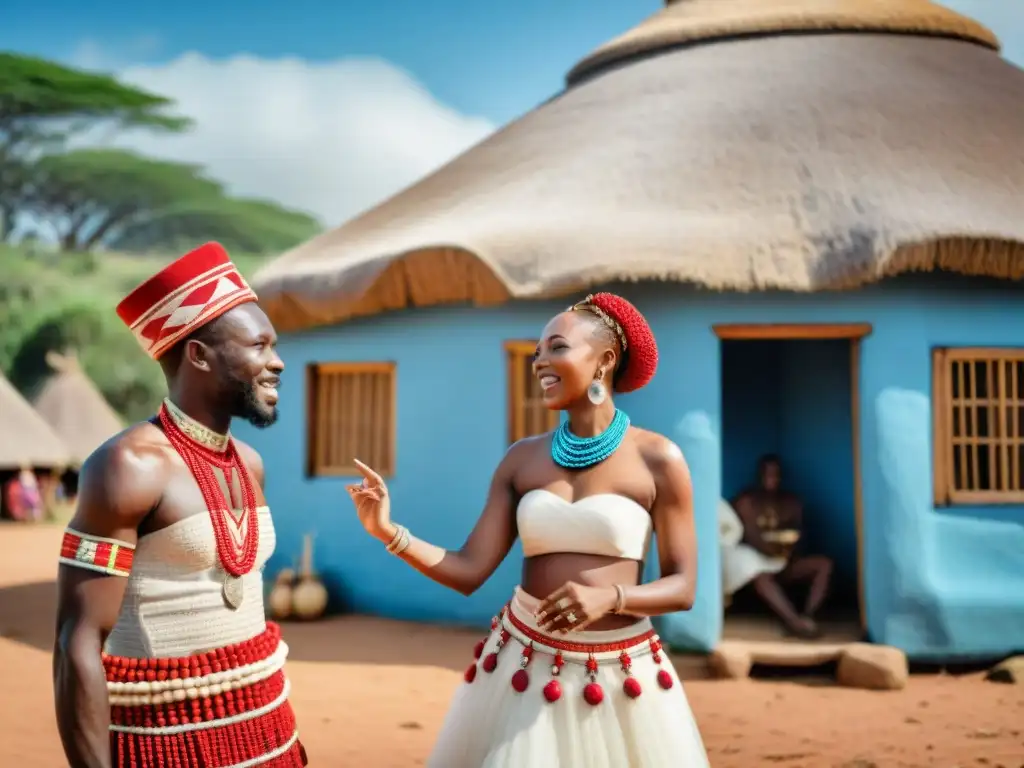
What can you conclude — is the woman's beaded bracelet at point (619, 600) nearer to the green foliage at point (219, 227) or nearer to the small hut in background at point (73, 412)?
the small hut in background at point (73, 412)

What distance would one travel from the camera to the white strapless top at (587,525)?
2.68 m

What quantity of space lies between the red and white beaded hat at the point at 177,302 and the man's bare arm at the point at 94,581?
0.97 feet

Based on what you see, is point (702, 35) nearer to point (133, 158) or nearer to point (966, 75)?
point (966, 75)

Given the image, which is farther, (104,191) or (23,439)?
(104,191)

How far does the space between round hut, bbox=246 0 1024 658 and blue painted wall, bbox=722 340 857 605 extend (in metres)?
0.02

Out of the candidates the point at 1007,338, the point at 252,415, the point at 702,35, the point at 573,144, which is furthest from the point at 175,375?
the point at 702,35

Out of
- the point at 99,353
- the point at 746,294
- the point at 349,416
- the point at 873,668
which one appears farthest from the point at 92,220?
the point at 873,668

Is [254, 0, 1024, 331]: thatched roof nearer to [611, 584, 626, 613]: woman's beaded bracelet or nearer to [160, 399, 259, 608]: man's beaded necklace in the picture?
[611, 584, 626, 613]: woman's beaded bracelet

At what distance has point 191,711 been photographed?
218 centimetres

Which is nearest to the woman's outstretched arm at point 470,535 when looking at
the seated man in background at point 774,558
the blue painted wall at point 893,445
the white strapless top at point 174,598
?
the white strapless top at point 174,598

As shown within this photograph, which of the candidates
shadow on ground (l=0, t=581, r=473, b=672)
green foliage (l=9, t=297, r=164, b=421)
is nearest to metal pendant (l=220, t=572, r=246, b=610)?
shadow on ground (l=0, t=581, r=473, b=672)

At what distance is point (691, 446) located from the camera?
7.27 metres

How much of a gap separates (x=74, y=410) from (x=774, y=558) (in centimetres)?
A: 1817

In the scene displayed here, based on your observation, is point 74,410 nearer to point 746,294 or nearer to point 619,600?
point 746,294
